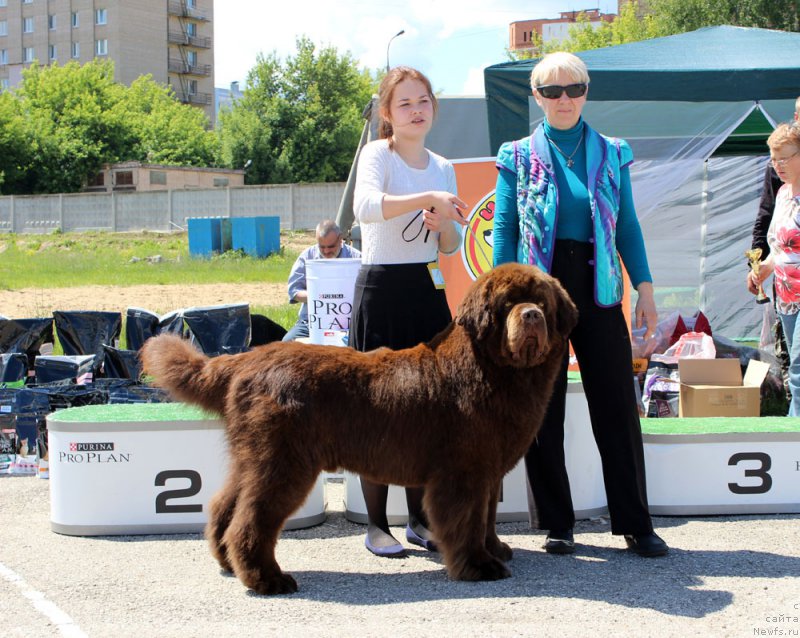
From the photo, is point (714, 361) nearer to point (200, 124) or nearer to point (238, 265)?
point (238, 265)

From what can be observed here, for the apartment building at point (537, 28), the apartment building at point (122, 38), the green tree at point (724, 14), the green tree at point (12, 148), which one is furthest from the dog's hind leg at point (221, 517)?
the apartment building at point (537, 28)

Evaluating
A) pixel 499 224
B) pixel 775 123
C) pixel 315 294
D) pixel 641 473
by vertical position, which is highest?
pixel 775 123

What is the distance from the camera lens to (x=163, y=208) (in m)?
A: 37.8

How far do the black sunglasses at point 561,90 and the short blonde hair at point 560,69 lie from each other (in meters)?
0.02

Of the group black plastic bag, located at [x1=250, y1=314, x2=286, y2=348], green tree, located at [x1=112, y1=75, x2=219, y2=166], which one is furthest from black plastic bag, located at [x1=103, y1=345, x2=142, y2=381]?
green tree, located at [x1=112, y1=75, x2=219, y2=166]

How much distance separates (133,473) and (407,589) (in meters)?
1.66

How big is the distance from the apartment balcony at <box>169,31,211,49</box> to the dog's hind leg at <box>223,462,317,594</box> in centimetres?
8120

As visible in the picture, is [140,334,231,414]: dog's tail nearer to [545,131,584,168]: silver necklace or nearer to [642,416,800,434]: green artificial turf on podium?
[545,131,584,168]: silver necklace

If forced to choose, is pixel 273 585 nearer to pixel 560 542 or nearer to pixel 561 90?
pixel 560 542

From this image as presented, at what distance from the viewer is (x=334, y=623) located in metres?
3.27

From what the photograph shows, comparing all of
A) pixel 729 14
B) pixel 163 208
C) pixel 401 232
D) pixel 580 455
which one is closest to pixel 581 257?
pixel 401 232

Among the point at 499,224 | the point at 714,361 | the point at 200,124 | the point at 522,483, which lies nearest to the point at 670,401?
the point at 714,361

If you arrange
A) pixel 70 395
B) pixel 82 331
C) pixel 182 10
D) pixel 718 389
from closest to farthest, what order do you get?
pixel 70 395, pixel 718 389, pixel 82 331, pixel 182 10

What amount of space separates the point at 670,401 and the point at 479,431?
3.69 metres
